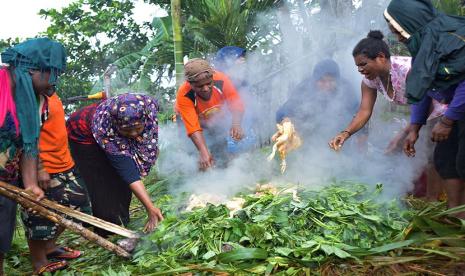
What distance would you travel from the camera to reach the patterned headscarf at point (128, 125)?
3.29 meters

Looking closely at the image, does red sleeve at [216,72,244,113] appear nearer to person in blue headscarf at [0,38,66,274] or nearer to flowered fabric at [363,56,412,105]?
flowered fabric at [363,56,412,105]

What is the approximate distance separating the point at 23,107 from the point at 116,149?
794 mm

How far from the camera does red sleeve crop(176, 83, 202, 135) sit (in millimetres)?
4590

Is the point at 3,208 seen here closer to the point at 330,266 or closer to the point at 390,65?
the point at 330,266

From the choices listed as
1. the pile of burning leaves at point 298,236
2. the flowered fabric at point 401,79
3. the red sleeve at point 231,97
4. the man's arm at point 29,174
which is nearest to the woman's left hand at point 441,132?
the pile of burning leaves at point 298,236

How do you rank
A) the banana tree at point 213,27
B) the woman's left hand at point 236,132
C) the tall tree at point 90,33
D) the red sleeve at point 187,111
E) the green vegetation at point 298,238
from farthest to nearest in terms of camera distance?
the tall tree at point 90,33, the banana tree at point 213,27, the woman's left hand at point 236,132, the red sleeve at point 187,111, the green vegetation at point 298,238

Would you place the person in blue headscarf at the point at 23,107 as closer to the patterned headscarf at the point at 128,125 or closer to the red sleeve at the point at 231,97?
the patterned headscarf at the point at 128,125

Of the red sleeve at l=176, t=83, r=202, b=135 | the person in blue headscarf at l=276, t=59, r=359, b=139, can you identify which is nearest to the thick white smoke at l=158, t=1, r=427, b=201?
the person in blue headscarf at l=276, t=59, r=359, b=139

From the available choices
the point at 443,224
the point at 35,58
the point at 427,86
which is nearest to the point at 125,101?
the point at 35,58

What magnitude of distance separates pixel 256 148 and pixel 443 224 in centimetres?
345

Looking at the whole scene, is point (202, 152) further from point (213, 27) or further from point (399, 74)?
point (213, 27)

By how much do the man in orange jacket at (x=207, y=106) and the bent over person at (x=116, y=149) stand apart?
847mm

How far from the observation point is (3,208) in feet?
10.0

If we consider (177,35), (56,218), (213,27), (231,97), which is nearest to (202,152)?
(231,97)
